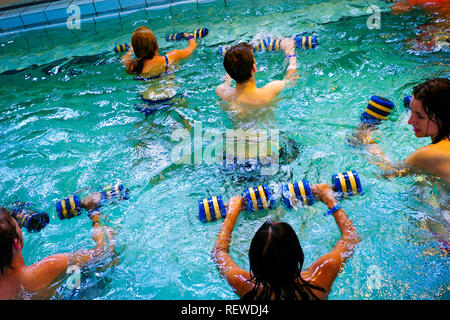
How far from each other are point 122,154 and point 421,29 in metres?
5.03

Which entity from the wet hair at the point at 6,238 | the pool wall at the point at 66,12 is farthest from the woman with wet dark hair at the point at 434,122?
the pool wall at the point at 66,12

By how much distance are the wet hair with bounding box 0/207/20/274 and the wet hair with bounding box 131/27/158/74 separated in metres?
3.13

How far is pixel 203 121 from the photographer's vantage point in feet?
16.2

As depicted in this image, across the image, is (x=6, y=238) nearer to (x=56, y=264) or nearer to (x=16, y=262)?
(x=16, y=262)

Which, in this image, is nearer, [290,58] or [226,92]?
[226,92]

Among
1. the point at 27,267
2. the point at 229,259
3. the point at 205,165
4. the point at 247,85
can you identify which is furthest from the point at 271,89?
the point at 27,267

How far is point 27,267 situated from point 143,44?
3.26 meters

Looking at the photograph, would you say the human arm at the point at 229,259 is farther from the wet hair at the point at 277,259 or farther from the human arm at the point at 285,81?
the human arm at the point at 285,81

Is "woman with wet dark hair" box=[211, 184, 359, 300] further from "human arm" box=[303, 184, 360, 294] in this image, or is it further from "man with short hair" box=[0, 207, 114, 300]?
"man with short hair" box=[0, 207, 114, 300]

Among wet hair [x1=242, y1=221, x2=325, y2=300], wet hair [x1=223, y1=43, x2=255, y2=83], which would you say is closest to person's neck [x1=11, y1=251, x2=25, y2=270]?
wet hair [x1=242, y1=221, x2=325, y2=300]

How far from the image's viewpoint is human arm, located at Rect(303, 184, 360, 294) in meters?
2.51

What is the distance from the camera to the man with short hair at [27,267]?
2520 millimetres

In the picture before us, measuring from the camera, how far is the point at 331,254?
2.66m
